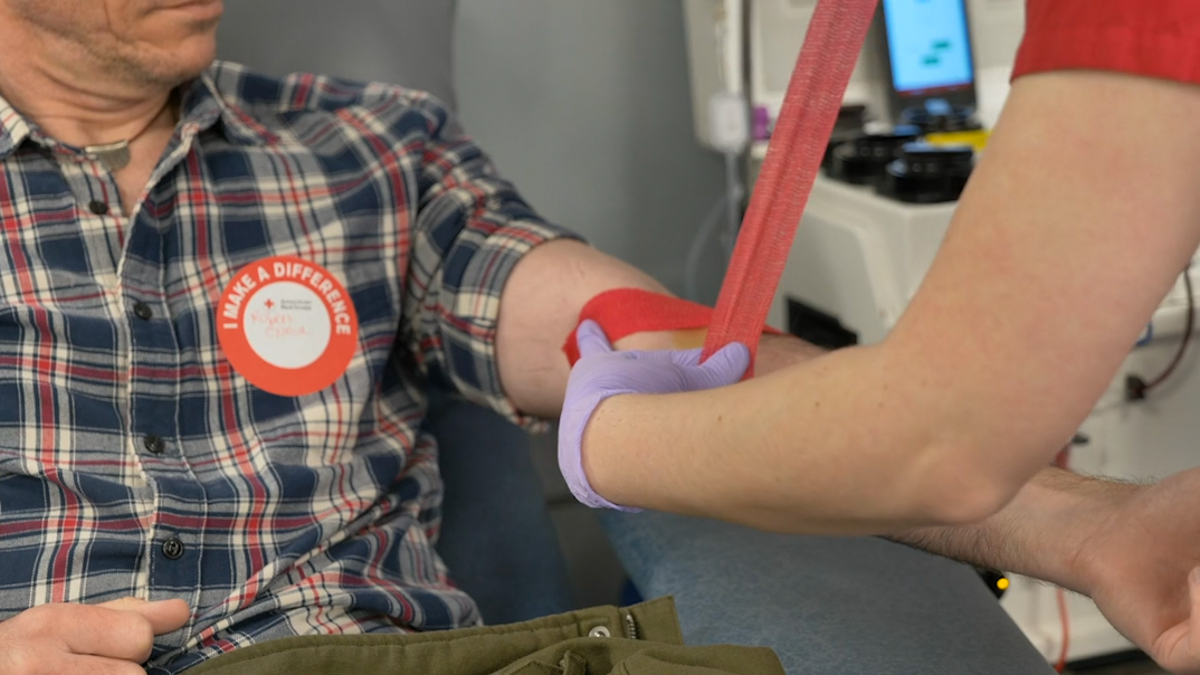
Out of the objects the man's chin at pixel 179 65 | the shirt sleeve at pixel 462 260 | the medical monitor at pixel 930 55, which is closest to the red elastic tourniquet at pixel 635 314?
the shirt sleeve at pixel 462 260

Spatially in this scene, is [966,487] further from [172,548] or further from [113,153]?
[113,153]

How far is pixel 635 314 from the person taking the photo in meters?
1.10

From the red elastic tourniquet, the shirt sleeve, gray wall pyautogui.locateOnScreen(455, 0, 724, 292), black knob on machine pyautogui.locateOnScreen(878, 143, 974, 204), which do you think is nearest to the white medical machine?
black knob on machine pyautogui.locateOnScreen(878, 143, 974, 204)

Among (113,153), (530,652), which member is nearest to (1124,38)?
(530,652)

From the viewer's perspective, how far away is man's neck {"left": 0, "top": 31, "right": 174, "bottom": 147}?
3.76 ft

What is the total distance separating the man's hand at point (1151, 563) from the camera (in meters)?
0.78

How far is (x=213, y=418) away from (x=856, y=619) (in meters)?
0.64

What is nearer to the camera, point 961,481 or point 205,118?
point 961,481

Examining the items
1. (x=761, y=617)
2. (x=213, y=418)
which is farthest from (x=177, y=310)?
(x=761, y=617)

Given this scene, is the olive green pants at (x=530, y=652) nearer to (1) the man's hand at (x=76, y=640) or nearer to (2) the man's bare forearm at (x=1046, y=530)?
(1) the man's hand at (x=76, y=640)

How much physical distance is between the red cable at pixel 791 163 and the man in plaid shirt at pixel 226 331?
32 cm

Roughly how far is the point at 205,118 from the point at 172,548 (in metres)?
0.45

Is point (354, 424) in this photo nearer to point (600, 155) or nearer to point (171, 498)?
point (171, 498)

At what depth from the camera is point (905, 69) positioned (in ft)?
5.44
